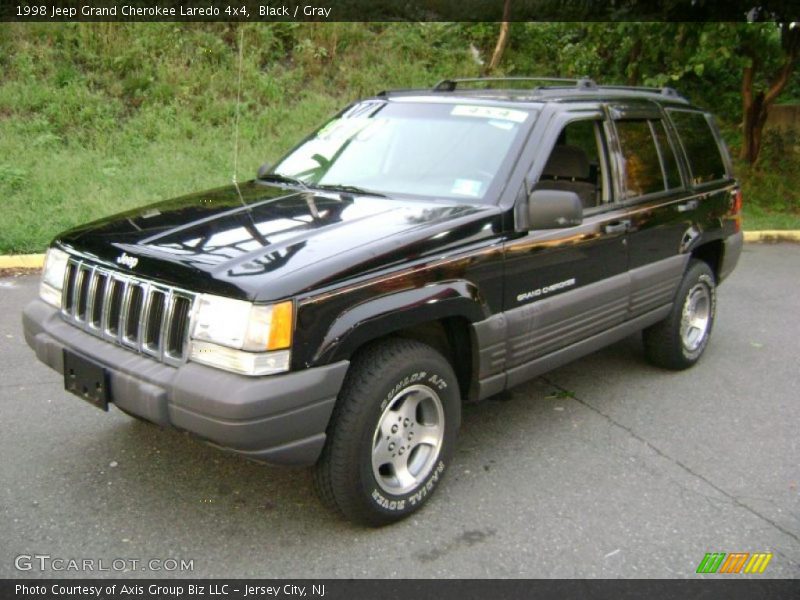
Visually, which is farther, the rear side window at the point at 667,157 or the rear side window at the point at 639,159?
the rear side window at the point at 667,157

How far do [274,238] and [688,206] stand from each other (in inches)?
121

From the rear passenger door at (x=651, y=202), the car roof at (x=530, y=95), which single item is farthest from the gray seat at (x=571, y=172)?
the car roof at (x=530, y=95)

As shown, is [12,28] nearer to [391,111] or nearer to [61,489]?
[391,111]

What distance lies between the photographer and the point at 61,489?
3766 millimetres

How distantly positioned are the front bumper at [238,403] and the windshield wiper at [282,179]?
1.56 m

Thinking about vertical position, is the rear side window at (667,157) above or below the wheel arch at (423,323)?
above

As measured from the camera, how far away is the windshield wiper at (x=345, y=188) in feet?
13.8

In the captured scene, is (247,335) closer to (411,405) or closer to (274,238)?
(274,238)

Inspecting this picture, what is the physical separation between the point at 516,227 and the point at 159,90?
9.78m

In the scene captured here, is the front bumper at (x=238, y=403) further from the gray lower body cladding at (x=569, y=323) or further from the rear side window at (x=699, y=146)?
the rear side window at (x=699, y=146)
